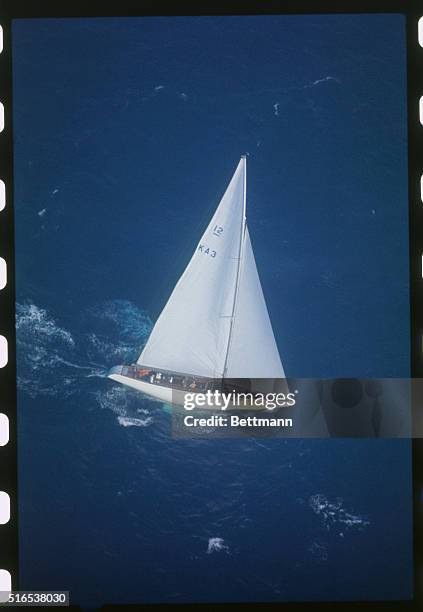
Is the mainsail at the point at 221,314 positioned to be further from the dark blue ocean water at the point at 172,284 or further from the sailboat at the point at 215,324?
the dark blue ocean water at the point at 172,284

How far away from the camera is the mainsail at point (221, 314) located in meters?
7.44

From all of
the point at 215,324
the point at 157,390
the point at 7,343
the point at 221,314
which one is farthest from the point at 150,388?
the point at 7,343

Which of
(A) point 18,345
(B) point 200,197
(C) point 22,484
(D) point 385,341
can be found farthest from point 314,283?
(C) point 22,484

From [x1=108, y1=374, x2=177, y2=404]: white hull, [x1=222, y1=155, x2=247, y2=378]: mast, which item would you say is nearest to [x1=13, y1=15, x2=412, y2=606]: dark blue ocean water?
[x1=108, y1=374, x2=177, y2=404]: white hull

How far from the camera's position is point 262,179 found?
7.76 m

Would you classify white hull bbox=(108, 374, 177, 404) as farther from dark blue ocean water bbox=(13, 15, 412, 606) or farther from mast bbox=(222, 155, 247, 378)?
mast bbox=(222, 155, 247, 378)

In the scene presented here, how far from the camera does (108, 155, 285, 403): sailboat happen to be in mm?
7445

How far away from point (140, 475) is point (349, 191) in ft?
14.9

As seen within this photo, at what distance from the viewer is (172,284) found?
786cm

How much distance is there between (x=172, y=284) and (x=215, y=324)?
2.68ft

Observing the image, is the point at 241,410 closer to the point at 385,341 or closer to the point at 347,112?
the point at 385,341

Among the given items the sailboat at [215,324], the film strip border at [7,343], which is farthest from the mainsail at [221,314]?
the film strip border at [7,343]

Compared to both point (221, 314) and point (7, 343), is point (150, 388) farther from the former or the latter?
point (7, 343)

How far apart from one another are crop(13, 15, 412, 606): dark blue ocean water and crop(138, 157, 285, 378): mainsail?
0.80 ft
